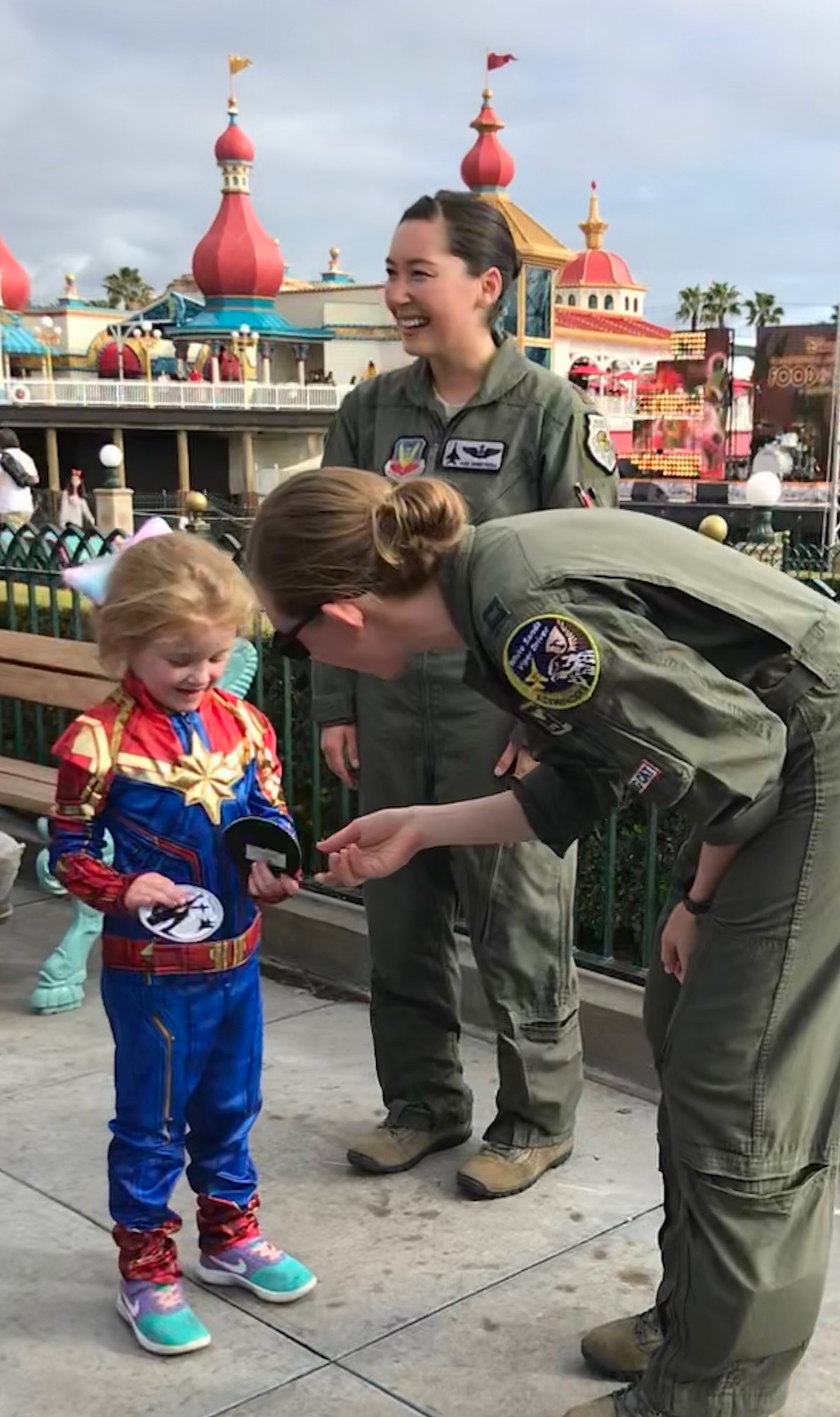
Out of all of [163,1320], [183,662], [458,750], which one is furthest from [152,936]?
[458,750]

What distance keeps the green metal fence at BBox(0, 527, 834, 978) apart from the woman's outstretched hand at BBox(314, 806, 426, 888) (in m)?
1.69

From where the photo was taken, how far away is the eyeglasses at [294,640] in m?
1.92

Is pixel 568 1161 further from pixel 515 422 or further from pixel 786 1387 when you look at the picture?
pixel 515 422

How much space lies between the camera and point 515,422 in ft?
9.78

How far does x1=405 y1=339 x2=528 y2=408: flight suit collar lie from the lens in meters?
2.99

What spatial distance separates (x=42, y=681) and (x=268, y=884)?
2512 mm

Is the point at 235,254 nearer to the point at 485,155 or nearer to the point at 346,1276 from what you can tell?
the point at 485,155

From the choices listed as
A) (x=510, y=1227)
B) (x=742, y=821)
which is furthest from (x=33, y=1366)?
(x=742, y=821)

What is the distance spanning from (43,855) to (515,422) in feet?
8.21

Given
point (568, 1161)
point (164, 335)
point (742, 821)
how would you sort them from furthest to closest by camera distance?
point (164, 335) < point (568, 1161) < point (742, 821)

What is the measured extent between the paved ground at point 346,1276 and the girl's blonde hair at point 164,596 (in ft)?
4.27

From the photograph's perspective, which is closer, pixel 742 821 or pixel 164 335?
pixel 742 821

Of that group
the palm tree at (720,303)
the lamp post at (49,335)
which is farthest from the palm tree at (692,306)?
the lamp post at (49,335)

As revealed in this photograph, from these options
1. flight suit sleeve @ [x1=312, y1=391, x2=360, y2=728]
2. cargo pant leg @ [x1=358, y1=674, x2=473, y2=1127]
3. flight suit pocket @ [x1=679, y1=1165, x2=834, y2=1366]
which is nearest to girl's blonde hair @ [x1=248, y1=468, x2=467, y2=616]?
flight suit pocket @ [x1=679, y1=1165, x2=834, y2=1366]
